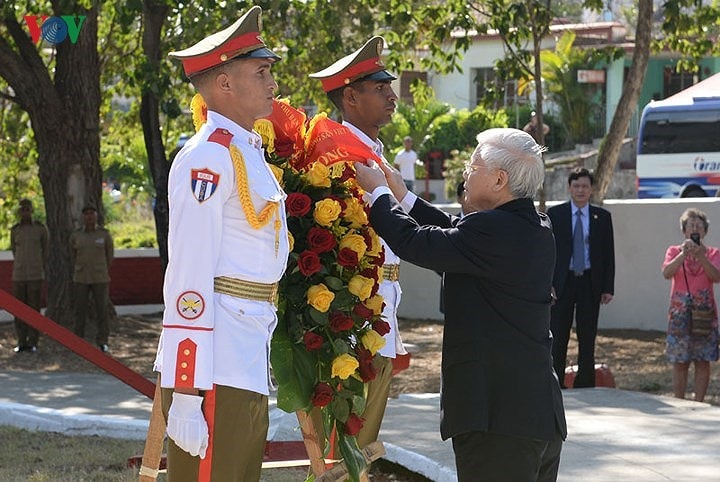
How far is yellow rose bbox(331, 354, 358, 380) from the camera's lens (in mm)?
4664

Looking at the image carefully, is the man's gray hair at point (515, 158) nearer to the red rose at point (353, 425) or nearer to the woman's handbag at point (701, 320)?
the red rose at point (353, 425)

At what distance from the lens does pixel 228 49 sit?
4.19 m

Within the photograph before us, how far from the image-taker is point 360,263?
190 inches

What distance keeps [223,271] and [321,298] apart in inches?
24.4

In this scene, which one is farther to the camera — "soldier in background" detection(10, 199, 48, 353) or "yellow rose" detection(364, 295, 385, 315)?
"soldier in background" detection(10, 199, 48, 353)

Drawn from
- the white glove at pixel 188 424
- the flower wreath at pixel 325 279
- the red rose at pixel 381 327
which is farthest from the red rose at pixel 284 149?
the white glove at pixel 188 424

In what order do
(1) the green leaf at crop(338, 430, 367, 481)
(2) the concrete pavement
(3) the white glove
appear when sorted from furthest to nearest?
(2) the concrete pavement < (1) the green leaf at crop(338, 430, 367, 481) < (3) the white glove

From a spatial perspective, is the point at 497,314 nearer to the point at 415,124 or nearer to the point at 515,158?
the point at 515,158

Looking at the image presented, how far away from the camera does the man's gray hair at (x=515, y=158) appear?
4340 mm

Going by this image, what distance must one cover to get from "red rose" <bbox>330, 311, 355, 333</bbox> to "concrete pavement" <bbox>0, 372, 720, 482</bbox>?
2072mm

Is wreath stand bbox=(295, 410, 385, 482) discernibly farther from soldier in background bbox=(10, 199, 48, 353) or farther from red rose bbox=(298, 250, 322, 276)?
soldier in background bbox=(10, 199, 48, 353)

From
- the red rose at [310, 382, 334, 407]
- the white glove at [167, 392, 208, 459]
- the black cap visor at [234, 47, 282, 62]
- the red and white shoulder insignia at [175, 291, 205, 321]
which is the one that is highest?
the black cap visor at [234, 47, 282, 62]

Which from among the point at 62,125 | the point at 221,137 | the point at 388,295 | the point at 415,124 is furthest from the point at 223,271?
the point at 415,124

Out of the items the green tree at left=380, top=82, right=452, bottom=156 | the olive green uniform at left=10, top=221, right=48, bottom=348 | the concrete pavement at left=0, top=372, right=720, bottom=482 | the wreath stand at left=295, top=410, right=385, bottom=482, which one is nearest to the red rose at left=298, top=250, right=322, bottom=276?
the wreath stand at left=295, top=410, right=385, bottom=482
